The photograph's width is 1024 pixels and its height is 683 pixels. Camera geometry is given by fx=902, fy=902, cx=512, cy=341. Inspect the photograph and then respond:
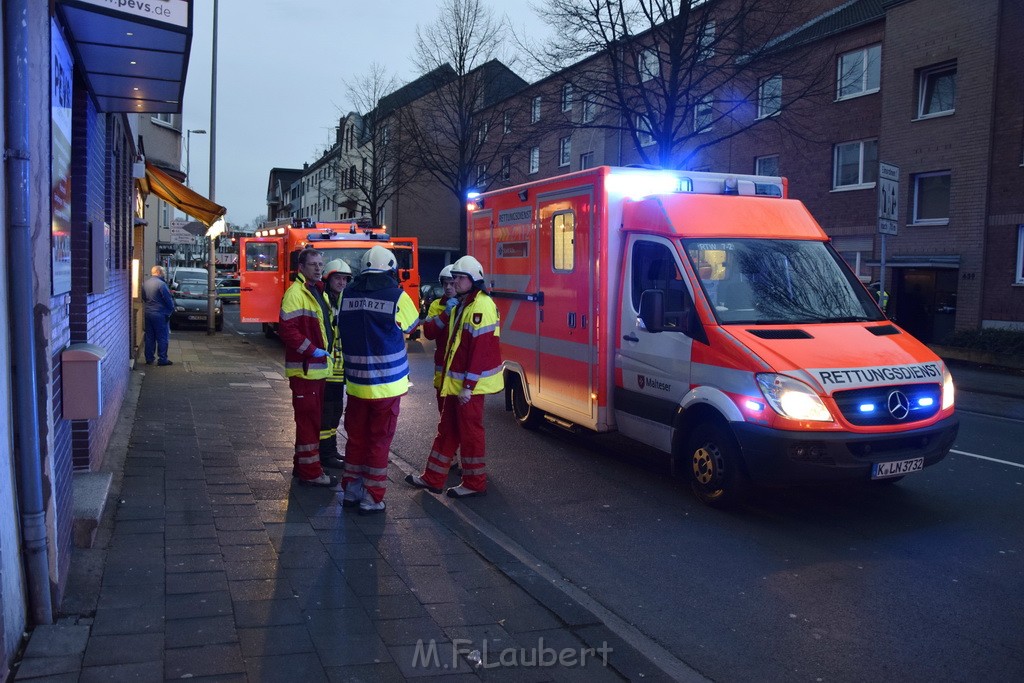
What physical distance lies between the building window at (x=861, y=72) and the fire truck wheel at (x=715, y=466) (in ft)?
70.0

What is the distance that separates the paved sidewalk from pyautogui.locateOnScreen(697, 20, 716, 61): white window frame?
1515 cm

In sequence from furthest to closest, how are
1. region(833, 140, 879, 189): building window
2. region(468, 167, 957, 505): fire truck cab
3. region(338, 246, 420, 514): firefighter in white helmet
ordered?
region(833, 140, 879, 189): building window, region(338, 246, 420, 514): firefighter in white helmet, region(468, 167, 957, 505): fire truck cab

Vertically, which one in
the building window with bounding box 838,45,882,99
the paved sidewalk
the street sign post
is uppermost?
the building window with bounding box 838,45,882,99

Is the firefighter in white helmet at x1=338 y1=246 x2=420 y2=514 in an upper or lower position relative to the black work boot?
upper

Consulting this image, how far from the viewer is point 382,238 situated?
1952 centimetres

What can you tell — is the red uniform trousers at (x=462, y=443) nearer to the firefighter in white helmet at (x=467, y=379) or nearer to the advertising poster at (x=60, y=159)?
the firefighter in white helmet at (x=467, y=379)

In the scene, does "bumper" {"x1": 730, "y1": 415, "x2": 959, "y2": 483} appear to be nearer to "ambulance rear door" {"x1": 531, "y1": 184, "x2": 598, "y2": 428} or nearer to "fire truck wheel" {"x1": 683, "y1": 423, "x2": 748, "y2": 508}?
"fire truck wheel" {"x1": 683, "y1": 423, "x2": 748, "y2": 508}

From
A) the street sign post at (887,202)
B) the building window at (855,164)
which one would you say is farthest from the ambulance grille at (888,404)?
the building window at (855,164)

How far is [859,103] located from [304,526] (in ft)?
79.9

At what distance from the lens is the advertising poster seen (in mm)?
4730

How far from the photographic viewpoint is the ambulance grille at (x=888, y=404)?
6141 millimetres

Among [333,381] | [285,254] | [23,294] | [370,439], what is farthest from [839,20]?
[23,294]

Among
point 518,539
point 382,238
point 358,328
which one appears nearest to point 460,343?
point 358,328

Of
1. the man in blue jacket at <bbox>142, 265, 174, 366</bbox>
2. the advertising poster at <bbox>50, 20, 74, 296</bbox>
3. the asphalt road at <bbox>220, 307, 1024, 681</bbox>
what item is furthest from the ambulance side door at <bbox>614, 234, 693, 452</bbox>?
the man in blue jacket at <bbox>142, 265, 174, 366</bbox>
